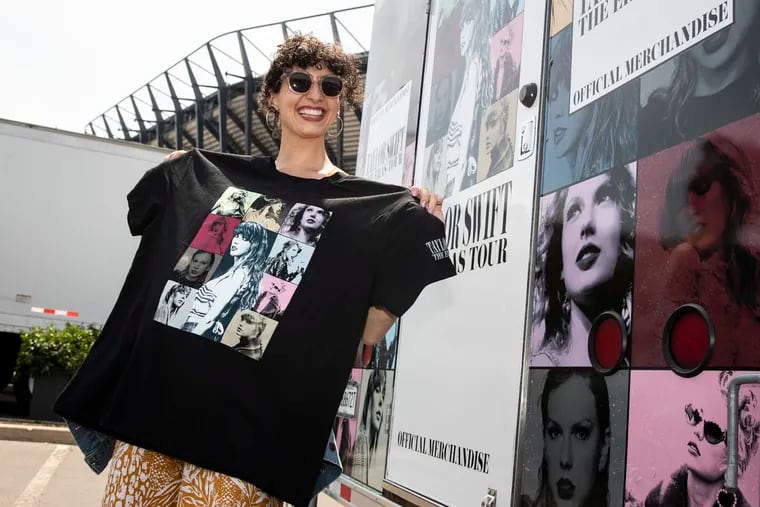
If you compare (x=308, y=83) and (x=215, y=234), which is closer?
(x=215, y=234)

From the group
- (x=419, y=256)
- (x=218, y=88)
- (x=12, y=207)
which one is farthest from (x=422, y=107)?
(x=218, y=88)

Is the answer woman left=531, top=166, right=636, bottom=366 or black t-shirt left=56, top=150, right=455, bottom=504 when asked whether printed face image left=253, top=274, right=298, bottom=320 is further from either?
woman left=531, top=166, right=636, bottom=366

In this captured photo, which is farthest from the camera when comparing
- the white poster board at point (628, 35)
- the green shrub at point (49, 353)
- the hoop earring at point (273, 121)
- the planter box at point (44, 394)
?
the planter box at point (44, 394)

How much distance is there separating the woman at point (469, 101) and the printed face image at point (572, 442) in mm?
838

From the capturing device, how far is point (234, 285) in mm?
1733

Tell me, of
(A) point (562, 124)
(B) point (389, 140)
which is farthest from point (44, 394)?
(A) point (562, 124)

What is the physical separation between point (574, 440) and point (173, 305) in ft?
2.87

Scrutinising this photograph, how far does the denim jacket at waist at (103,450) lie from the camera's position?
5.78 feet

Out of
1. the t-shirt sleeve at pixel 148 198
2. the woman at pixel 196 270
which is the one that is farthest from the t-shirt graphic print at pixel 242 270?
the t-shirt sleeve at pixel 148 198

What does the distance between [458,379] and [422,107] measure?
1.13 metres

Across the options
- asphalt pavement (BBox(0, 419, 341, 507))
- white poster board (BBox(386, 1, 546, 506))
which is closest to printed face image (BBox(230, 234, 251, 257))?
white poster board (BBox(386, 1, 546, 506))

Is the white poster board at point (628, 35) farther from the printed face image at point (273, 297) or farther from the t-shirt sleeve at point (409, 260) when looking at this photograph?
the printed face image at point (273, 297)

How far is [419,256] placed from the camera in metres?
1.79

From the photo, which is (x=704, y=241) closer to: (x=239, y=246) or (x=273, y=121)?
(x=239, y=246)
